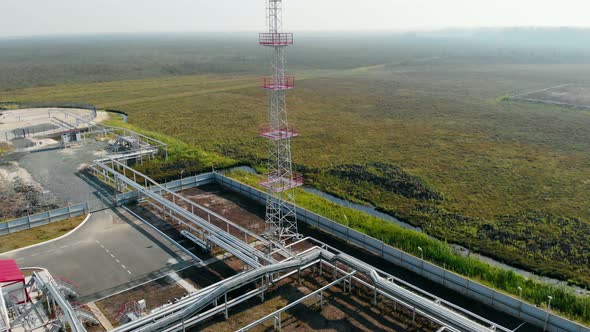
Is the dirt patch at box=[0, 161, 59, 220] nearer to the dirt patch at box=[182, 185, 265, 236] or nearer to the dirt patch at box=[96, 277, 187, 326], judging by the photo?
the dirt patch at box=[182, 185, 265, 236]

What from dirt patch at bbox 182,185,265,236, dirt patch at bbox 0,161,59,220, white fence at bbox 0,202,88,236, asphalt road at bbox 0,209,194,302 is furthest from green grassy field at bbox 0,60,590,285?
asphalt road at bbox 0,209,194,302

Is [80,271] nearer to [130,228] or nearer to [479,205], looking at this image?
[130,228]

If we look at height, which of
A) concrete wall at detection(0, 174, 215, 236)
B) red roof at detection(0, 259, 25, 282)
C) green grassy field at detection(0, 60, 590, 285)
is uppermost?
red roof at detection(0, 259, 25, 282)

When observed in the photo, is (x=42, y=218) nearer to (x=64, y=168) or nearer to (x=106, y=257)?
(x=106, y=257)

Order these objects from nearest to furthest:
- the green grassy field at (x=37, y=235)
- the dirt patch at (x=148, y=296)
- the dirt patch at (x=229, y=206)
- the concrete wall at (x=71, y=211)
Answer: the dirt patch at (x=148, y=296), the green grassy field at (x=37, y=235), the concrete wall at (x=71, y=211), the dirt patch at (x=229, y=206)

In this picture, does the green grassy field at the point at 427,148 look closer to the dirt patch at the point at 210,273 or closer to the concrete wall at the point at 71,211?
the concrete wall at the point at 71,211

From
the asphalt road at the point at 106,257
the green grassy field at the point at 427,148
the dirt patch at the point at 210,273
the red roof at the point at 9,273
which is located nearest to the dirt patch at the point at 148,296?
the asphalt road at the point at 106,257

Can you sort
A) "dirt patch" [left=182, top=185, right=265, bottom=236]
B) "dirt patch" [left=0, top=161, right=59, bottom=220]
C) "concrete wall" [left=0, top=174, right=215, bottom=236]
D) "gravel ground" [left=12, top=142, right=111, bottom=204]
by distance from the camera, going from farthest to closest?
"gravel ground" [left=12, top=142, right=111, bottom=204], "dirt patch" [left=0, top=161, right=59, bottom=220], "dirt patch" [left=182, top=185, right=265, bottom=236], "concrete wall" [left=0, top=174, right=215, bottom=236]
